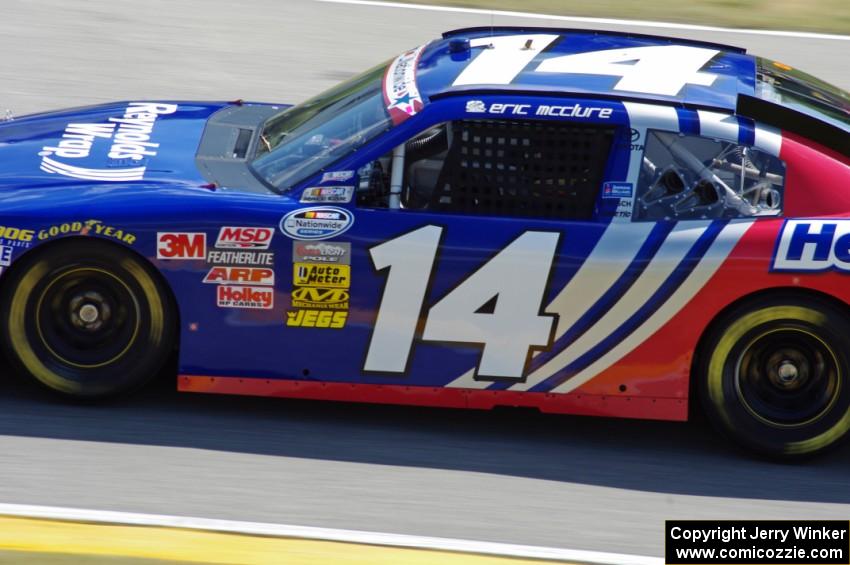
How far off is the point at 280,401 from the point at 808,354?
239cm

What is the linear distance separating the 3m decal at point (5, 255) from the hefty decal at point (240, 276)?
32.5 inches

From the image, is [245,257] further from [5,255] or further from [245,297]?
[5,255]

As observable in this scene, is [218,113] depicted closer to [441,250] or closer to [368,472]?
[441,250]

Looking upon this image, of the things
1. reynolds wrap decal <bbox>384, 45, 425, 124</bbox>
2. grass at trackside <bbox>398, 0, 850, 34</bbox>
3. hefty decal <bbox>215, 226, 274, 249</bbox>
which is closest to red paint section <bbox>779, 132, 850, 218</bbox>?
reynolds wrap decal <bbox>384, 45, 425, 124</bbox>

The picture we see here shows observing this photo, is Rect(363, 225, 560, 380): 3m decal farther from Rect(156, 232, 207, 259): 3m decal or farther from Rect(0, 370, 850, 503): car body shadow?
Rect(156, 232, 207, 259): 3m decal

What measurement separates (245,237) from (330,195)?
404mm

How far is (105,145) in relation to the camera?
6.06m

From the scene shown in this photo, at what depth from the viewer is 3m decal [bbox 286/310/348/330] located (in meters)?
5.55

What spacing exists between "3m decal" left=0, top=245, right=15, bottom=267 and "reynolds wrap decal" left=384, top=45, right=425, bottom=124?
173 centimetres

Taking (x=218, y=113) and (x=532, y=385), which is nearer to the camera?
(x=532, y=385)

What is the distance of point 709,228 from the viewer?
5.53 m

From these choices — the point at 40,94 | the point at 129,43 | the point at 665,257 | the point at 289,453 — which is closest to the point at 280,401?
the point at 289,453

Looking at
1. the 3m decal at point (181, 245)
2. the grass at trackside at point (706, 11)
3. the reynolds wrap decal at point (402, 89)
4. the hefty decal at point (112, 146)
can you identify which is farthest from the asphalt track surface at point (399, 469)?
the grass at trackside at point (706, 11)

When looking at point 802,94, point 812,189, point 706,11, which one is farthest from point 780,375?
point 706,11
